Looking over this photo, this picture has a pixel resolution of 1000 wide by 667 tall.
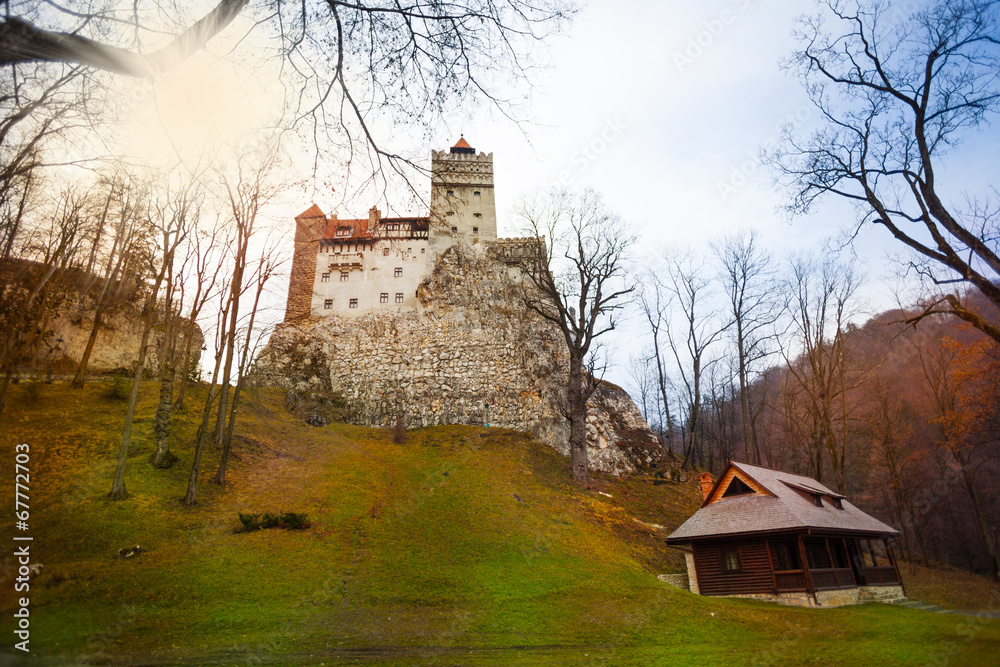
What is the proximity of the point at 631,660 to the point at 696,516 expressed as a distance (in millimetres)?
12466

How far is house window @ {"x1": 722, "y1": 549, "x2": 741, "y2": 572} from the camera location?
1941 cm

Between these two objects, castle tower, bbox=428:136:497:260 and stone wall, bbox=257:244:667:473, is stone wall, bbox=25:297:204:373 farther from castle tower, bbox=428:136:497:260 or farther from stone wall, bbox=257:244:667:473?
castle tower, bbox=428:136:497:260

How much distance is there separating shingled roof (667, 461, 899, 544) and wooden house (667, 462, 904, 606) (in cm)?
3

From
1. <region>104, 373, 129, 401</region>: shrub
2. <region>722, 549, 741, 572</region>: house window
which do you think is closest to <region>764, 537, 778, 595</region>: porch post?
<region>722, 549, 741, 572</region>: house window

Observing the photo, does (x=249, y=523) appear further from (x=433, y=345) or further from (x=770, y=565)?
(x=433, y=345)

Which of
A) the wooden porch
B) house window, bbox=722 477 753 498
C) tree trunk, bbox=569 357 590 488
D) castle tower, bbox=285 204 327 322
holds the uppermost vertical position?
castle tower, bbox=285 204 327 322

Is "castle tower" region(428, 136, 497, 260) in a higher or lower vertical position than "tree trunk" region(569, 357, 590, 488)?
higher

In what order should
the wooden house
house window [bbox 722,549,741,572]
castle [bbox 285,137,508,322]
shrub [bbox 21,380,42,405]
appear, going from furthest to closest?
castle [bbox 285,137,508,322]
shrub [bbox 21,380,42,405]
house window [bbox 722,549,741,572]
the wooden house

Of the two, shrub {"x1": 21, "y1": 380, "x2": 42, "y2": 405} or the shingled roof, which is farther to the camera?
shrub {"x1": 21, "y1": 380, "x2": 42, "y2": 405}

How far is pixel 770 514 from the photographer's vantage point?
62.6ft

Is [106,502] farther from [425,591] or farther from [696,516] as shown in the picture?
[696,516]

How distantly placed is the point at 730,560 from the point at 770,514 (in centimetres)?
257

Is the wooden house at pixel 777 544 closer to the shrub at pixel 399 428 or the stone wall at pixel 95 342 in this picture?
A: the shrub at pixel 399 428

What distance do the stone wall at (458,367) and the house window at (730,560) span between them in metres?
12.5
